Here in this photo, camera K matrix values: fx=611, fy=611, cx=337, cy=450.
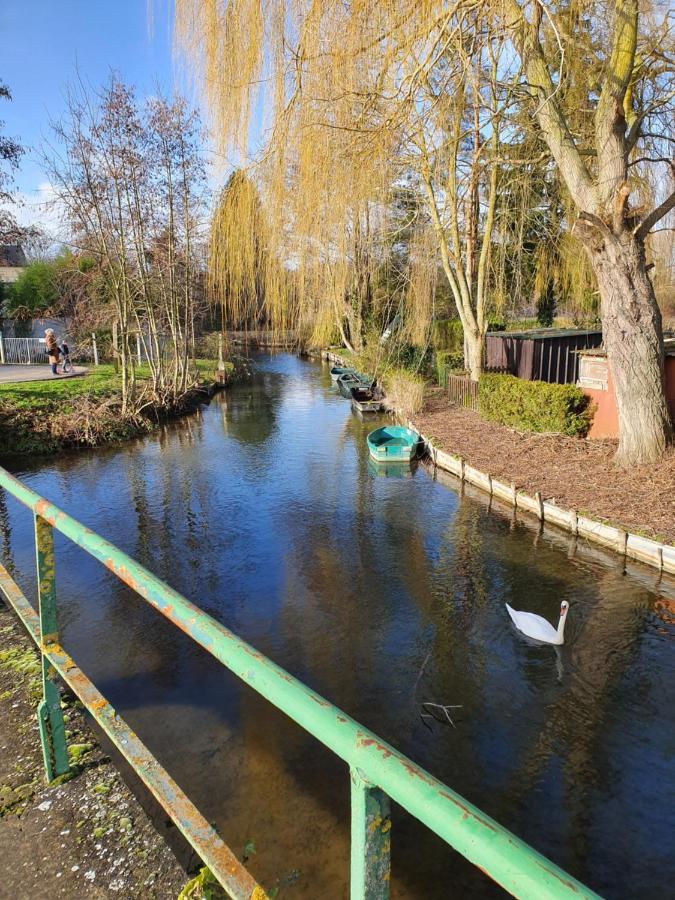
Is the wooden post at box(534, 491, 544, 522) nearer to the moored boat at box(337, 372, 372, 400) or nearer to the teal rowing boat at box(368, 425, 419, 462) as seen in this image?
the teal rowing boat at box(368, 425, 419, 462)

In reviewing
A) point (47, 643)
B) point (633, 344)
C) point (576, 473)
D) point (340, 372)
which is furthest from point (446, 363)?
point (47, 643)

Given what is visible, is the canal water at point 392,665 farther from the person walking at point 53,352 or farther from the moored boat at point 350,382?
the moored boat at point 350,382

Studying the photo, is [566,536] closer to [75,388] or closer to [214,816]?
[214,816]

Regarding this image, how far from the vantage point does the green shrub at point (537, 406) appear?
11.8m

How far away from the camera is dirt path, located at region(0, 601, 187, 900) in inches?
71.0

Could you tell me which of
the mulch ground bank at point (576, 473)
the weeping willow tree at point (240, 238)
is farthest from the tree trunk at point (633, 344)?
the weeping willow tree at point (240, 238)

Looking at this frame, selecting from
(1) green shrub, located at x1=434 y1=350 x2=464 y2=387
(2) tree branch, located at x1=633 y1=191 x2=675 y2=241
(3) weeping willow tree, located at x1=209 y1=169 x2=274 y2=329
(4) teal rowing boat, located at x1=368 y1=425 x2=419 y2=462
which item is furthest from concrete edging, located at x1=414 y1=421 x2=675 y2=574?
(1) green shrub, located at x1=434 y1=350 x2=464 y2=387

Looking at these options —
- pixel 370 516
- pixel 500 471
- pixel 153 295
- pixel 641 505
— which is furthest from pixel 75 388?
pixel 641 505

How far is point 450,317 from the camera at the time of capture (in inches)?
1023

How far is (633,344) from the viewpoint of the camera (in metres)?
9.05

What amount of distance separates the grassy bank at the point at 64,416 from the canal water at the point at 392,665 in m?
3.64

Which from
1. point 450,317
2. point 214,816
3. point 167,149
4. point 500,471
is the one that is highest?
point 167,149

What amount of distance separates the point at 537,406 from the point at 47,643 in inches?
456

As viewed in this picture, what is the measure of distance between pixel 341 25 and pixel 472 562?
6.29m
